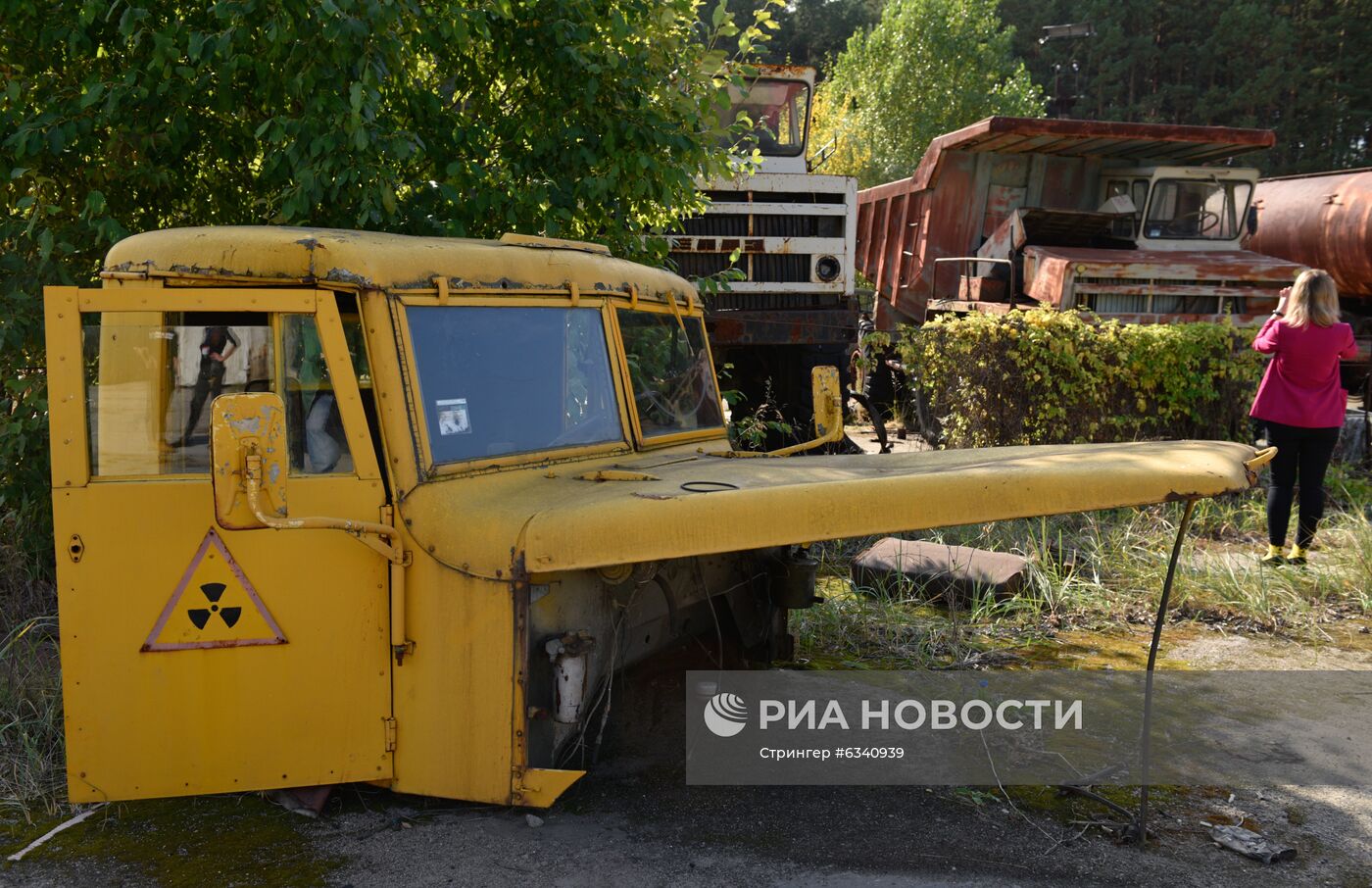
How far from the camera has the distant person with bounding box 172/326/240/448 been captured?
3404 millimetres

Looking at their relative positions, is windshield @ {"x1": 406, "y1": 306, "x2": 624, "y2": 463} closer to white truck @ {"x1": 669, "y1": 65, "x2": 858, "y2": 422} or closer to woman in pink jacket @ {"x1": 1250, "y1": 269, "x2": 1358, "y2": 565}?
woman in pink jacket @ {"x1": 1250, "y1": 269, "x2": 1358, "y2": 565}

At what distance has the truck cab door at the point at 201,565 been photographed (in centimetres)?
328

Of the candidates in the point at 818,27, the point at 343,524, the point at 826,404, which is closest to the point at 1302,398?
the point at 826,404

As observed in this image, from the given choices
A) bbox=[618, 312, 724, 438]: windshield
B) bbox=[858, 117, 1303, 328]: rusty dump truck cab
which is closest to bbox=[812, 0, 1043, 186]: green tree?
bbox=[858, 117, 1303, 328]: rusty dump truck cab

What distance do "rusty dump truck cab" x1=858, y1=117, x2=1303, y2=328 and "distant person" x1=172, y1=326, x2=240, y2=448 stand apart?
24.5ft

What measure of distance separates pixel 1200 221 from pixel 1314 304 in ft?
16.1

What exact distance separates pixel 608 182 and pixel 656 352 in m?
1.56

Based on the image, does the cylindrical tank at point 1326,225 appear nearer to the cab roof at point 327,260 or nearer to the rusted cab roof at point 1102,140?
the rusted cab roof at point 1102,140

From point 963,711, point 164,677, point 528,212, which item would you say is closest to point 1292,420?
point 963,711

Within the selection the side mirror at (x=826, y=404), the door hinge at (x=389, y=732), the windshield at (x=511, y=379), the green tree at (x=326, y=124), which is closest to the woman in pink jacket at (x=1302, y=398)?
the side mirror at (x=826, y=404)

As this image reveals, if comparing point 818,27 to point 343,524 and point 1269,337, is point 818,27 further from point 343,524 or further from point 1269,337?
point 343,524

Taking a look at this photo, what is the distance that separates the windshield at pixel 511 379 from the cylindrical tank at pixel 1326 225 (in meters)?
11.8

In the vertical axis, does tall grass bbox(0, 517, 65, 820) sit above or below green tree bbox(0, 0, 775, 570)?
below

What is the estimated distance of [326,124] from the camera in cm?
521
